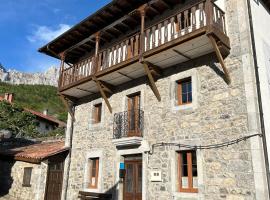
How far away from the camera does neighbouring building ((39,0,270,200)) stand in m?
7.62

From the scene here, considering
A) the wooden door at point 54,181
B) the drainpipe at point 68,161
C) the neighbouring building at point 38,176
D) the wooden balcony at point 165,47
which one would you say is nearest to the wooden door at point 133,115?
the wooden balcony at point 165,47

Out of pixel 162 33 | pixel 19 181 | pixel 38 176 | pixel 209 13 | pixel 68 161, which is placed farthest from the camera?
pixel 19 181

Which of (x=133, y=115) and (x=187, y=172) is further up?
(x=133, y=115)

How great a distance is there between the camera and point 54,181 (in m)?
13.2

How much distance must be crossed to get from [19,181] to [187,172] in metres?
9.42

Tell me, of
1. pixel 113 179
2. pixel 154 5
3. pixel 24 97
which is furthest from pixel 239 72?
pixel 24 97

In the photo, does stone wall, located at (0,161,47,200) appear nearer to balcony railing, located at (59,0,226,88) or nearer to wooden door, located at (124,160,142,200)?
balcony railing, located at (59,0,226,88)

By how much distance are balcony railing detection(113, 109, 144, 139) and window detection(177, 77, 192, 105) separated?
64.0 inches

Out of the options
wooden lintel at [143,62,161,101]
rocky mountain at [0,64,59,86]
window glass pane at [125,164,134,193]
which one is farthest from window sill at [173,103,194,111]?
rocky mountain at [0,64,59,86]

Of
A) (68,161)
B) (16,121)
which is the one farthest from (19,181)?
(16,121)

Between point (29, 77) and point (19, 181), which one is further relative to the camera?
point (29, 77)

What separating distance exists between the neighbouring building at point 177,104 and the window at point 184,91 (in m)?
0.03

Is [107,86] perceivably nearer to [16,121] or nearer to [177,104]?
[177,104]

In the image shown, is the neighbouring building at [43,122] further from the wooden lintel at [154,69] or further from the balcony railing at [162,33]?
the wooden lintel at [154,69]
